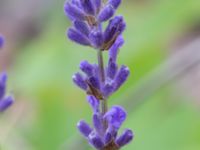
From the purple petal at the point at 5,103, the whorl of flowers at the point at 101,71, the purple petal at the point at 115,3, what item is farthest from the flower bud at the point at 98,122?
the purple petal at the point at 5,103

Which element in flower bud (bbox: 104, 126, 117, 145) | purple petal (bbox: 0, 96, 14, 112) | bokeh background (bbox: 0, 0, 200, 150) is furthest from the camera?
bokeh background (bbox: 0, 0, 200, 150)

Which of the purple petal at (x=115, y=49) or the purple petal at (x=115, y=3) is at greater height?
the purple petal at (x=115, y=3)

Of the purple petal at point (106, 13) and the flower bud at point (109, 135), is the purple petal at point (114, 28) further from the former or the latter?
the flower bud at point (109, 135)

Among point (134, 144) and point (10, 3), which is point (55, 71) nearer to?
point (134, 144)

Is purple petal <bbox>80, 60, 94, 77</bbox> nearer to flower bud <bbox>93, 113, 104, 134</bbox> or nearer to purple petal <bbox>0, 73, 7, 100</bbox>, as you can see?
flower bud <bbox>93, 113, 104, 134</bbox>

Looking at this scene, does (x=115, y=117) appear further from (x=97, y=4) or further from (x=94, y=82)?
(x=97, y=4)

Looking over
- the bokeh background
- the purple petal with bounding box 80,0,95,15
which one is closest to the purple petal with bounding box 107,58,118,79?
the purple petal with bounding box 80,0,95,15

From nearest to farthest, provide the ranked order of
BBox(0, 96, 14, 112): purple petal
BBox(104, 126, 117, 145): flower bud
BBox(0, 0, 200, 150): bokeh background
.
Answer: BBox(104, 126, 117, 145): flower bud → BBox(0, 96, 14, 112): purple petal → BBox(0, 0, 200, 150): bokeh background
